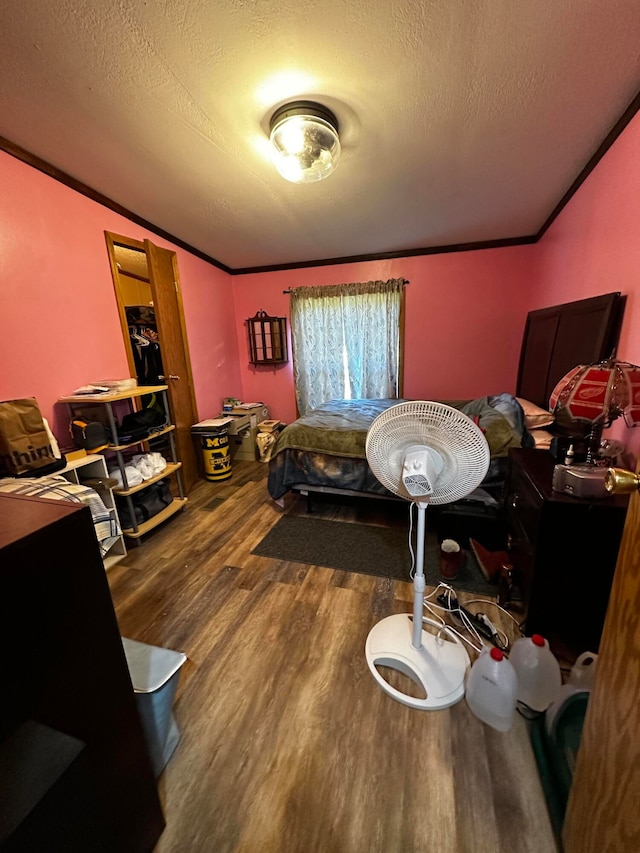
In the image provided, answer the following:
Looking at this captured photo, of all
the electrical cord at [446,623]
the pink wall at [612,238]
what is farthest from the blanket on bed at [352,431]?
the electrical cord at [446,623]

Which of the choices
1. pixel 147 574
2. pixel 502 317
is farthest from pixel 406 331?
pixel 147 574

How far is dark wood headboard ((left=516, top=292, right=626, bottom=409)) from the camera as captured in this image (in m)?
1.60

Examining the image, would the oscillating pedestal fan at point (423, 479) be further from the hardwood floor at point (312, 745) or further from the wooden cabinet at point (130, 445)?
the wooden cabinet at point (130, 445)

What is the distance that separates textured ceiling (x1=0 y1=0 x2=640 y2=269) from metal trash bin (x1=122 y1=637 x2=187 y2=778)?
219cm

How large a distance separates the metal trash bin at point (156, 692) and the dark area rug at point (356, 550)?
1025 mm

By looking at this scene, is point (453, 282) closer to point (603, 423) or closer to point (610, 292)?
point (610, 292)

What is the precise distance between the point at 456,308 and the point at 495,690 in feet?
10.8

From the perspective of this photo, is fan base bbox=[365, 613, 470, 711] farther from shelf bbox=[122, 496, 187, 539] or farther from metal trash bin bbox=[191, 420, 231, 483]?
metal trash bin bbox=[191, 420, 231, 483]

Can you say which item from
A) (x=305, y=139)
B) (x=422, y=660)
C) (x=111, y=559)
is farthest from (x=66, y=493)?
(x=305, y=139)

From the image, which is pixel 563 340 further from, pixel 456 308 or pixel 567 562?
pixel 567 562

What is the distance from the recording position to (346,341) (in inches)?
145

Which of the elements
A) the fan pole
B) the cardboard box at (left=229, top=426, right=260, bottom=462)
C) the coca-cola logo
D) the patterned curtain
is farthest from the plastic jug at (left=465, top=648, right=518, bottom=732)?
the cardboard box at (left=229, top=426, right=260, bottom=462)

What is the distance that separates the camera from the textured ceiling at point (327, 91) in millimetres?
1128

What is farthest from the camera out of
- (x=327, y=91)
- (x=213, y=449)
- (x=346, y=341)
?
(x=346, y=341)
